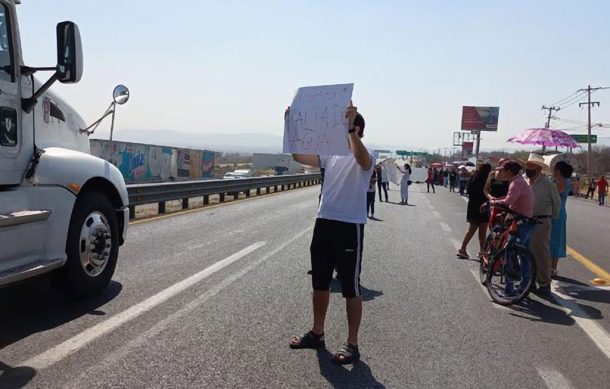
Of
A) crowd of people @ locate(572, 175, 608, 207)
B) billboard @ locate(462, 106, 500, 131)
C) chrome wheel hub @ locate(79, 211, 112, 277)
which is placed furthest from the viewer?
billboard @ locate(462, 106, 500, 131)

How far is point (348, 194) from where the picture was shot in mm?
4613

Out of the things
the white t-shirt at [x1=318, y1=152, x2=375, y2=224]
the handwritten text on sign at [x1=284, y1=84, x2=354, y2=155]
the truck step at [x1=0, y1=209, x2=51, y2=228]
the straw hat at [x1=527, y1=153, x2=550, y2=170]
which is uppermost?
the handwritten text on sign at [x1=284, y1=84, x2=354, y2=155]

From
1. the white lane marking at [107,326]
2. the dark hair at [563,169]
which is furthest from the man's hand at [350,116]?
the dark hair at [563,169]

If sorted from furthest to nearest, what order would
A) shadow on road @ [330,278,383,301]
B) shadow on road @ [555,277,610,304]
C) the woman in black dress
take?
the woman in black dress, shadow on road @ [555,277,610,304], shadow on road @ [330,278,383,301]

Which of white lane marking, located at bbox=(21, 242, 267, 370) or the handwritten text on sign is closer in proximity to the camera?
white lane marking, located at bbox=(21, 242, 267, 370)

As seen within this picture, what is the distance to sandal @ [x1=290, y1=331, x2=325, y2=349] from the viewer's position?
15.6 ft

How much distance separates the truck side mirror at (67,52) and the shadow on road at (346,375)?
9.92ft

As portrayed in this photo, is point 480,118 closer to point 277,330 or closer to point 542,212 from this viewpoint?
point 542,212

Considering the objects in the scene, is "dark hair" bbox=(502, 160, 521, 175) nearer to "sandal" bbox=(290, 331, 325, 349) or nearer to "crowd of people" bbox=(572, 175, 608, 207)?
"sandal" bbox=(290, 331, 325, 349)

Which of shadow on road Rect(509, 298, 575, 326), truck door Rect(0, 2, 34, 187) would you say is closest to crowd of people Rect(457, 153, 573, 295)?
shadow on road Rect(509, 298, 575, 326)

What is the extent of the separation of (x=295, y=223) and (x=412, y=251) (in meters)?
4.41

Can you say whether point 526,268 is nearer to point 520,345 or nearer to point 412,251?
point 520,345

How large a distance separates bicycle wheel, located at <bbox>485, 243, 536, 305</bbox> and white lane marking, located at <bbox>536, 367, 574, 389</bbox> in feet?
6.60

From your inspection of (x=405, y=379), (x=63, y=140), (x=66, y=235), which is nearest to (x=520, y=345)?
(x=405, y=379)
